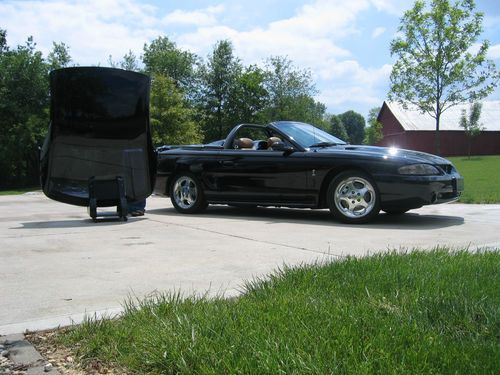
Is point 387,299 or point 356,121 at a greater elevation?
point 356,121

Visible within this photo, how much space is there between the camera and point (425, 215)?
872cm

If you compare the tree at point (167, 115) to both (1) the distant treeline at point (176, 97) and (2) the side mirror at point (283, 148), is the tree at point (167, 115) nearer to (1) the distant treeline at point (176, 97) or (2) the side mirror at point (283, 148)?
(1) the distant treeline at point (176, 97)

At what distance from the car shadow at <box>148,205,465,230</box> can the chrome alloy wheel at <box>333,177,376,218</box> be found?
210 millimetres

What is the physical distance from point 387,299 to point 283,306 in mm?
671

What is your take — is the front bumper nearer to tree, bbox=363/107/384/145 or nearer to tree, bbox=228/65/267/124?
tree, bbox=228/65/267/124

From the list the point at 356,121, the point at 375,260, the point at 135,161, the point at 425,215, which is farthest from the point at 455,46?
the point at 356,121

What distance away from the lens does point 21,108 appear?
1419 inches

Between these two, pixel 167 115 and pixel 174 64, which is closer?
pixel 167 115

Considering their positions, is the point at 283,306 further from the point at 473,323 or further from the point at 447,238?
the point at 447,238

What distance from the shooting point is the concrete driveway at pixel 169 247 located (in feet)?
12.6

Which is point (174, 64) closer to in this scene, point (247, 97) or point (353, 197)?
point (247, 97)

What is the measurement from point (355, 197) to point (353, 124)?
140 m

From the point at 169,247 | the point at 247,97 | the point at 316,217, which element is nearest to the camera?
the point at 169,247

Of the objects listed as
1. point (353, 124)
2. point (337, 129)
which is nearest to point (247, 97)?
point (337, 129)
